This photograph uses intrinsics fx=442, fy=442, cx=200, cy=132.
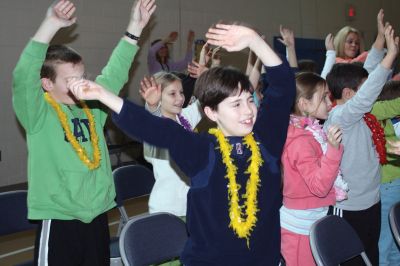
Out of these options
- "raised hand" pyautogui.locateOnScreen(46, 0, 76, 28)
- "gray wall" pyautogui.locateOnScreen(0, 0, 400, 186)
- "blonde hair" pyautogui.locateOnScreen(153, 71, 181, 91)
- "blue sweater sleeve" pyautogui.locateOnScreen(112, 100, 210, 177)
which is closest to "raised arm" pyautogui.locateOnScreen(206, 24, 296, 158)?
"blue sweater sleeve" pyautogui.locateOnScreen(112, 100, 210, 177)

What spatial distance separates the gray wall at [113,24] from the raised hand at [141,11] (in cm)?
384

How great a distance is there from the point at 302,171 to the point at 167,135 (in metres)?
1.00

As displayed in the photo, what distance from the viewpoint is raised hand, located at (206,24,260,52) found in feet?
5.45

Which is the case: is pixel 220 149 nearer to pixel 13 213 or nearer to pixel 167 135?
pixel 167 135

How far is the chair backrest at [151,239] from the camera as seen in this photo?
6.90 ft

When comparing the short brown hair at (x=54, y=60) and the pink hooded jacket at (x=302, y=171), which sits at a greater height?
the short brown hair at (x=54, y=60)

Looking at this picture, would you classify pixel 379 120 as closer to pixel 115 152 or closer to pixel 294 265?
pixel 294 265

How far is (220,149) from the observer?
185 centimetres

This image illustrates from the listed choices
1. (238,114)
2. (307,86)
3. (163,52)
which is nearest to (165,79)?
(307,86)

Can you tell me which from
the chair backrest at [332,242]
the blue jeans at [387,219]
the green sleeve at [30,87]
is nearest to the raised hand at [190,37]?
the blue jeans at [387,219]

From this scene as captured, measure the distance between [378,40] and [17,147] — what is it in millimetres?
4711

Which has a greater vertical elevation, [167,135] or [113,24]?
[113,24]

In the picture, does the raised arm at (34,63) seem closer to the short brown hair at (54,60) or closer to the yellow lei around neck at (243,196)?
the short brown hair at (54,60)

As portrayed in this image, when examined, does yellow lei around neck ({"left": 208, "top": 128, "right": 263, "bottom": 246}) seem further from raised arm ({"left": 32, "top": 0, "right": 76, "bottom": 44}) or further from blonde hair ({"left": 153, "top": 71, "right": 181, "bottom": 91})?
blonde hair ({"left": 153, "top": 71, "right": 181, "bottom": 91})
